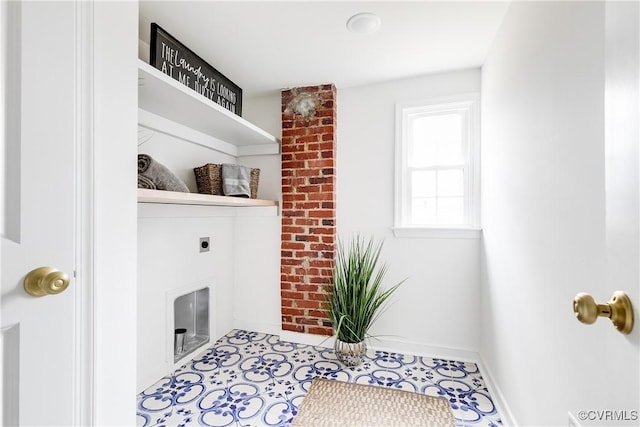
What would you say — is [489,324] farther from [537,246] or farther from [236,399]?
[236,399]

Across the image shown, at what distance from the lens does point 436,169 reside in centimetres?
236

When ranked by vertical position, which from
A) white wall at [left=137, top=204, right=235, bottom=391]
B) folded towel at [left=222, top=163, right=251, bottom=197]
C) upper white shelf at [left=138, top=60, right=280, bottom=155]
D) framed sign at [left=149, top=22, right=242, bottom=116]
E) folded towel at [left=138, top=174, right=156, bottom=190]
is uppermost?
framed sign at [left=149, top=22, right=242, bottom=116]

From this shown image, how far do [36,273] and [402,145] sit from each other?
2.31 meters

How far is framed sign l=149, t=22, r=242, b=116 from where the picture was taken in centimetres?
159

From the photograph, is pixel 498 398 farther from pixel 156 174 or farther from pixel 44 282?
pixel 156 174

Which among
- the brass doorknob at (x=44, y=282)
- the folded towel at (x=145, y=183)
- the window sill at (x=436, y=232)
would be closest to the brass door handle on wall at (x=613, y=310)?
the brass doorknob at (x=44, y=282)

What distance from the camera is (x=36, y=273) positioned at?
692 millimetres

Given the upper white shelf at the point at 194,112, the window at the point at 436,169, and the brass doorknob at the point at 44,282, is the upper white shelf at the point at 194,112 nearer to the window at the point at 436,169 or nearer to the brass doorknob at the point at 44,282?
the brass doorknob at the point at 44,282

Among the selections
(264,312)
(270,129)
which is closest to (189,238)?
(264,312)

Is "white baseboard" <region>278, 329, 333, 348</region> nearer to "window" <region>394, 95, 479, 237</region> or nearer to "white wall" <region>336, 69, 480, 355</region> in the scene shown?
"white wall" <region>336, 69, 480, 355</region>

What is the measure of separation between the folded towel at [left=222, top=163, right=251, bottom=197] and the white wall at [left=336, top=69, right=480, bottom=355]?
816 millimetres

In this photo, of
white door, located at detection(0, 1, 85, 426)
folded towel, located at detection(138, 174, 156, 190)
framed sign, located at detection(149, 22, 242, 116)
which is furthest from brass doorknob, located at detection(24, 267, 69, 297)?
framed sign, located at detection(149, 22, 242, 116)

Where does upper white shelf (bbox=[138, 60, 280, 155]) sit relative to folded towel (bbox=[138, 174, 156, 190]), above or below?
above

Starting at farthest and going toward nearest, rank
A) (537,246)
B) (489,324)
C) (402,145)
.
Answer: (402,145) → (489,324) → (537,246)
